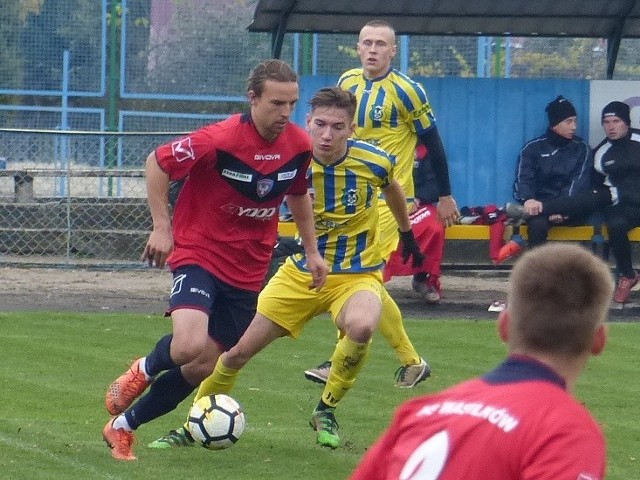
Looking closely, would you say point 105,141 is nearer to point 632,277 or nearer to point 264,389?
point 632,277

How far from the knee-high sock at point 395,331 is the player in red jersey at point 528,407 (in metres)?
5.56

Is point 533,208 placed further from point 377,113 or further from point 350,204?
point 350,204

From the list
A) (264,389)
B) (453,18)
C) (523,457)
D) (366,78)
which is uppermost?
(453,18)

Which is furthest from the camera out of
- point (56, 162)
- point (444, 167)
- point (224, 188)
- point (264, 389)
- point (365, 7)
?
point (56, 162)

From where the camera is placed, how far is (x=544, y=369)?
96.1 inches

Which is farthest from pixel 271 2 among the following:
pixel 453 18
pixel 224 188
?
pixel 224 188

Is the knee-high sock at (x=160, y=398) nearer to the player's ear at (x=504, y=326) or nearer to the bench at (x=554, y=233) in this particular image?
the player's ear at (x=504, y=326)

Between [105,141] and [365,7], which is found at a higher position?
[365,7]

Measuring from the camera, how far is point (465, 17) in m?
13.9

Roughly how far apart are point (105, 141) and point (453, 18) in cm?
416

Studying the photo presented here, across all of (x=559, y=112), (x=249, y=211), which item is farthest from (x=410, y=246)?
(x=559, y=112)

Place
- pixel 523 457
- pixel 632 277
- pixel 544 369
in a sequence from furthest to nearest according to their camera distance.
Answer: pixel 632 277 < pixel 544 369 < pixel 523 457

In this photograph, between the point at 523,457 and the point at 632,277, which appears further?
the point at 632,277

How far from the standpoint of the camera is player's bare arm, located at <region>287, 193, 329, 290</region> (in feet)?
21.5
